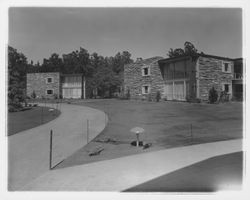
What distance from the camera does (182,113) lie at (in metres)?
11.1

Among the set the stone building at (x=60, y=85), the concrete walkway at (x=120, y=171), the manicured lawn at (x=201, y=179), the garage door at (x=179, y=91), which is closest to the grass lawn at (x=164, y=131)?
the concrete walkway at (x=120, y=171)

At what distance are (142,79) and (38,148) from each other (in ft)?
45.3

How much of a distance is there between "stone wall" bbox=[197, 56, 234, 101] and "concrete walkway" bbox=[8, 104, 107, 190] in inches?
407

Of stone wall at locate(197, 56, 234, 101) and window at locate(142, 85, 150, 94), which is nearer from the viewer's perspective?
stone wall at locate(197, 56, 234, 101)

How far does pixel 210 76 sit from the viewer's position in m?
16.0

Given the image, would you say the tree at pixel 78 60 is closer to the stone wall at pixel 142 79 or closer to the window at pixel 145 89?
the stone wall at pixel 142 79

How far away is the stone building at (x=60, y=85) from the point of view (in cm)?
2398

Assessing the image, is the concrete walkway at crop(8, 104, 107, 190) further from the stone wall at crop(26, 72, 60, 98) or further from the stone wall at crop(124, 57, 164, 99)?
the stone wall at crop(26, 72, 60, 98)

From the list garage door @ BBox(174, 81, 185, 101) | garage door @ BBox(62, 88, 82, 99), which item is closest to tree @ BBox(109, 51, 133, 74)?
garage door @ BBox(174, 81, 185, 101)

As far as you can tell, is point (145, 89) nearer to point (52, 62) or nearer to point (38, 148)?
point (52, 62)

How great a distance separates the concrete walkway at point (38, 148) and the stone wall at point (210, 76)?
407 inches

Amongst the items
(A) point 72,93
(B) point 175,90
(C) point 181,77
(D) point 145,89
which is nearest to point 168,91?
(B) point 175,90

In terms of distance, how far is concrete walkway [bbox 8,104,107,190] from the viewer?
4.64 m

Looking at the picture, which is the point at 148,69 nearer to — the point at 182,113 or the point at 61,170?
the point at 182,113
